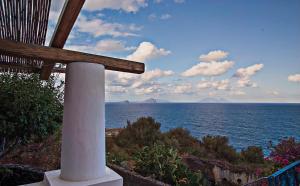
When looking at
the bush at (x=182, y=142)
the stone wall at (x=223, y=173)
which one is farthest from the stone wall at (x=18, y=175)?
the bush at (x=182, y=142)

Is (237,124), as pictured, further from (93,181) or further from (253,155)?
(93,181)

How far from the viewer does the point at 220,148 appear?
7090 mm

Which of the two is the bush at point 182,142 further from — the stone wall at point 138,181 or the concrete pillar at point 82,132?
the concrete pillar at point 82,132

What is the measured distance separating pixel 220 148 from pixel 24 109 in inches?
265

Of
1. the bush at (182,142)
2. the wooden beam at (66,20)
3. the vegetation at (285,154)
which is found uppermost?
the wooden beam at (66,20)

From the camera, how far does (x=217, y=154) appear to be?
273 inches

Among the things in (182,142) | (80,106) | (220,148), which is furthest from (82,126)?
(220,148)

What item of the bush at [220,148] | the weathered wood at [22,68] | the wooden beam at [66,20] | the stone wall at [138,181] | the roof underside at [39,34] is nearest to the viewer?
the wooden beam at [66,20]

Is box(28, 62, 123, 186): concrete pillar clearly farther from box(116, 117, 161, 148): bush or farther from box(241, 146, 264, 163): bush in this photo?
box(241, 146, 264, 163): bush

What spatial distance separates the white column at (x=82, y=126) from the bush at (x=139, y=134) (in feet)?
15.2

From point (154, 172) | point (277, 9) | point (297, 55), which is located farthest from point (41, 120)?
point (297, 55)

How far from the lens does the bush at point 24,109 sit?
1.95 metres

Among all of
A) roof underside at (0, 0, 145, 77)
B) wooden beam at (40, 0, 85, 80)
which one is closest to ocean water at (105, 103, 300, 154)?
roof underside at (0, 0, 145, 77)

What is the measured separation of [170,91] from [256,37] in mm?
10443
